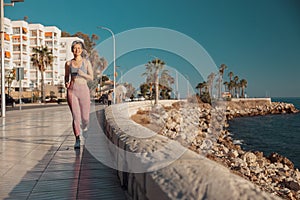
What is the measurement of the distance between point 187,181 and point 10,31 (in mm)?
72674

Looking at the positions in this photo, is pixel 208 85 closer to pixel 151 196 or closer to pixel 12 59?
pixel 12 59

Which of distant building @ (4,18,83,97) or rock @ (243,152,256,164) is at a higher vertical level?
distant building @ (4,18,83,97)

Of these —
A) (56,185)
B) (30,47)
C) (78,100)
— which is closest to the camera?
(56,185)

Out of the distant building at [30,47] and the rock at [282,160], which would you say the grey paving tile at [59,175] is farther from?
the distant building at [30,47]

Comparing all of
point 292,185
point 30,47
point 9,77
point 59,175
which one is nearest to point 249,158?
point 292,185

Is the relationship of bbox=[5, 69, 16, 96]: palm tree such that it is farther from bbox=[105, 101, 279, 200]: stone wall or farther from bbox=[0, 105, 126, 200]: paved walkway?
bbox=[105, 101, 279, 200]: stone wall

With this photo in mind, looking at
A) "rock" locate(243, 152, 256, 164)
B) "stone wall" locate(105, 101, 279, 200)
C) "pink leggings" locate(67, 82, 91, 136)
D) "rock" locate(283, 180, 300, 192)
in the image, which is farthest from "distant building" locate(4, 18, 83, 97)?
"stone wall" locate(105, 101, 279, 200)

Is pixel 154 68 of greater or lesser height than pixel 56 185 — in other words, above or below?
above

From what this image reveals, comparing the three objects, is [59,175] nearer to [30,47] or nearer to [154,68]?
[154,68]

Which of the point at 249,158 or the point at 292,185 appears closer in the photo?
the point at 292,185

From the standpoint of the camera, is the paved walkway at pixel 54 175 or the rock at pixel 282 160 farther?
the rock at pixel 282 160

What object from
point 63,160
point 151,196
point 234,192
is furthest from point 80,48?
point 234,192

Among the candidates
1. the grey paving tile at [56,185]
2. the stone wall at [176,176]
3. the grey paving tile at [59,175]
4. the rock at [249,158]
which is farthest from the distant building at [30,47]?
the stone wall at [176,176]

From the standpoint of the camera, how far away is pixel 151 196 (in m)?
2.02
